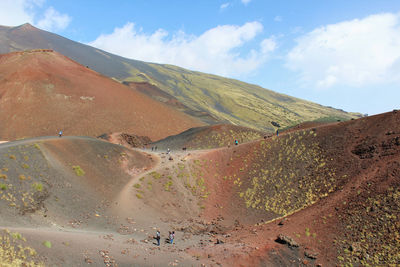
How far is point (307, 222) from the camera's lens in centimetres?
2505

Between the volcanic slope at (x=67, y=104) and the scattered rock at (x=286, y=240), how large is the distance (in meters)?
56.0

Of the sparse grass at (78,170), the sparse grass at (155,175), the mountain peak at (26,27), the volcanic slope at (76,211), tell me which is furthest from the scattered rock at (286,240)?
the mountain peak at (26,27)

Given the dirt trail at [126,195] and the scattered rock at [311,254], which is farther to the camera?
the dirt trail at [126,195]

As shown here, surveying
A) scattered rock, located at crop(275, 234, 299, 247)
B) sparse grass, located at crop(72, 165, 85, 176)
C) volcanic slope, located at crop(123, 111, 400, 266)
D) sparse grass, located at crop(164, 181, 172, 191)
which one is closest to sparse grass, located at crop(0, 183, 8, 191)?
sparse grass, located at crop(72, 165, 85, 176)

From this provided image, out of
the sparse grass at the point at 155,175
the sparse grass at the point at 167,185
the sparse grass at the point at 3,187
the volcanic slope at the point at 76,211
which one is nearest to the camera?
the volcanic slope at the point at 76,211

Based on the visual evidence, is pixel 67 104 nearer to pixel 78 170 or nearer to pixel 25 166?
pixel 78 170

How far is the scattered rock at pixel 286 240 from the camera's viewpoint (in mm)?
22587

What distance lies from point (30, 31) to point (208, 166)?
195 meters

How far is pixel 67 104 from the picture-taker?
75.3m

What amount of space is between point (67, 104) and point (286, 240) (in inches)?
2739

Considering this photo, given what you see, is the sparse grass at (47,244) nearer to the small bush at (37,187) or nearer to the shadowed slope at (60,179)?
the shadowed slope at (60,179)

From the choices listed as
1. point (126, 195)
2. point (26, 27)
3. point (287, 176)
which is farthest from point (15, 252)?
point (26, 27)

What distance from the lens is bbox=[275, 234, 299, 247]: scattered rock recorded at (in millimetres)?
22587

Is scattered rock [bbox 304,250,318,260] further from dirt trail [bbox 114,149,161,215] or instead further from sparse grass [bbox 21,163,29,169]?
sparse grass [bbox 21,163,29,169]
